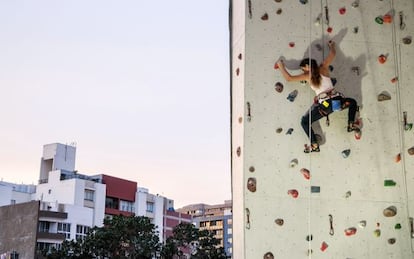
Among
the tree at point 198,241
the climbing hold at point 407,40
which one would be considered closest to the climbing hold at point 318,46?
the climbing hold at point 407,40

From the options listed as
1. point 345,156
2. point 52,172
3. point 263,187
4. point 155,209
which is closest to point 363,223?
point 345,156

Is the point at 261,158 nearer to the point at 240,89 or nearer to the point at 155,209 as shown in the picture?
the point at 240,89

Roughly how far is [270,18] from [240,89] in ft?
2.60

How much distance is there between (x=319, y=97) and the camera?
585 cm

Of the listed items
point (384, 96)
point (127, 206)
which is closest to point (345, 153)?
point (384, 96)

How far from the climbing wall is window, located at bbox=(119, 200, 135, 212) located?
36.1 meters

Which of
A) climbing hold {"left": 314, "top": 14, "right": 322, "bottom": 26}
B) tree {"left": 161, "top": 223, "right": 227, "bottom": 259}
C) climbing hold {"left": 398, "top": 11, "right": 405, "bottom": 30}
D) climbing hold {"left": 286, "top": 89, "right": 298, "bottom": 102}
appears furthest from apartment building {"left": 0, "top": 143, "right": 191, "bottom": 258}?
climbing hold {"left": 398, "top": 11, "right": 405, "bottom": 30}

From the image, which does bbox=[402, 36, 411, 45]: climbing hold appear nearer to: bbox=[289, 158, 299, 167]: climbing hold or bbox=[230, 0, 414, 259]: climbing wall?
bbox=[230, 0, 414, 259]: climbing wall

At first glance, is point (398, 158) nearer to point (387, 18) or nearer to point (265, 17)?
point (387, 18)

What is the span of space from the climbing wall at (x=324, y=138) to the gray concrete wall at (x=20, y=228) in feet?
95.3

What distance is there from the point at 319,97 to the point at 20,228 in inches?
1219

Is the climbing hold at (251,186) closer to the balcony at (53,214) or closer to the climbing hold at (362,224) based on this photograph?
the climbing hold at (362,224)

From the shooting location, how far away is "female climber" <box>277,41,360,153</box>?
19.1 feet

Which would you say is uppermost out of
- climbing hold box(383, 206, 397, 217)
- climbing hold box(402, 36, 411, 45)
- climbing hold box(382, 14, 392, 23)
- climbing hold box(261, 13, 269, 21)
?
climbing hold box(382, 14, 392, 23)
